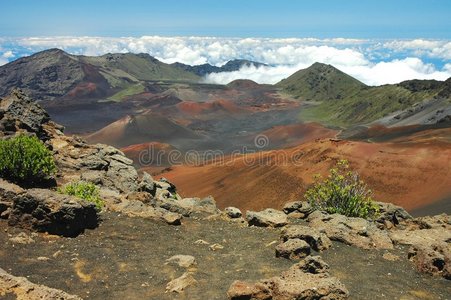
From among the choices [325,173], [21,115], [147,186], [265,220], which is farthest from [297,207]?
[325,173]

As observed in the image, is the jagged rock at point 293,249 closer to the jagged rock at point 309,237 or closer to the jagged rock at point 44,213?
the jagged rock at point 309,237

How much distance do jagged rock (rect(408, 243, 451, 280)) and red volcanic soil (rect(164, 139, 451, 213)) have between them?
80.0ft

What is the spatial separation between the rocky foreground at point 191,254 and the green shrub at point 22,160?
166 centimetres

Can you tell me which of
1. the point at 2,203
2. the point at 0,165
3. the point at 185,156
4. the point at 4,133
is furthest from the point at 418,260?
the point at 185,156

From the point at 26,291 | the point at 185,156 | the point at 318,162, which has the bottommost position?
the point at 185,156

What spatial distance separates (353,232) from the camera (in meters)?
14.7

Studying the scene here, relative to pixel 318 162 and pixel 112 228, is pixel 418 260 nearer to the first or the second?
pixel 112 228

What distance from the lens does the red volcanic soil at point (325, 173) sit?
38.9 m

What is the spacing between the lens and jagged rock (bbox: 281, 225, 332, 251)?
13.1 meters

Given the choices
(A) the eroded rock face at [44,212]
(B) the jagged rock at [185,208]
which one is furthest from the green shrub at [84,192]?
(B) the jagged rock at [185,208]

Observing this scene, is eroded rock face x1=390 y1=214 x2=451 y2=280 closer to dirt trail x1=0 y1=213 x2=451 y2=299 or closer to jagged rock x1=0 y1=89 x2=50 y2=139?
dirt trail x1=0 y1=213 x2=451 y2=299

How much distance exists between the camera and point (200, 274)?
11.3 m

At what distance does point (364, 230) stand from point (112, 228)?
8.05 m

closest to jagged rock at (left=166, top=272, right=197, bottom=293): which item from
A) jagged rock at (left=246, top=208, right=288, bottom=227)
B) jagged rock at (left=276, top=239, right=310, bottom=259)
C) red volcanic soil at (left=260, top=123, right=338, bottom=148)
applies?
jagged rock at (left=276, top=239, right=310, bottom=259)
